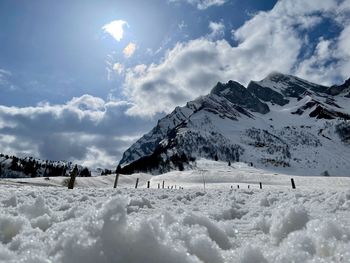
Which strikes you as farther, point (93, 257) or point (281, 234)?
point (281, 234)

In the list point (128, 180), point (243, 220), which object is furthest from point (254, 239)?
point (128, 180)

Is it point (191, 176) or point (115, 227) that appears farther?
point (191, 176)

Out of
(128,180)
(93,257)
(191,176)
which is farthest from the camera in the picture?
(191,176)

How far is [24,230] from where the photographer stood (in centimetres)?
436

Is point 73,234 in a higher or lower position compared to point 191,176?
lower

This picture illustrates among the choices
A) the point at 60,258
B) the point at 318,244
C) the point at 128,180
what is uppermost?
the point at 128,180

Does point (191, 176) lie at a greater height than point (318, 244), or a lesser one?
greater

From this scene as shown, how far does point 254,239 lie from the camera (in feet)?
15.0

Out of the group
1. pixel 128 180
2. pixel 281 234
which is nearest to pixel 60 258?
pixel 281 234

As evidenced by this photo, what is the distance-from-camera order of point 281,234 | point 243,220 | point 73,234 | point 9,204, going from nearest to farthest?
point 73,234
point 281,234
point 243,220
point 9,204

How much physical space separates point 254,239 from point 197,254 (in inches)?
64.7

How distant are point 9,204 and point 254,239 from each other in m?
6.00

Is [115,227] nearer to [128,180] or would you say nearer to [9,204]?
[9,204]

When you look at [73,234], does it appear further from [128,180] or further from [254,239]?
[128,180]
